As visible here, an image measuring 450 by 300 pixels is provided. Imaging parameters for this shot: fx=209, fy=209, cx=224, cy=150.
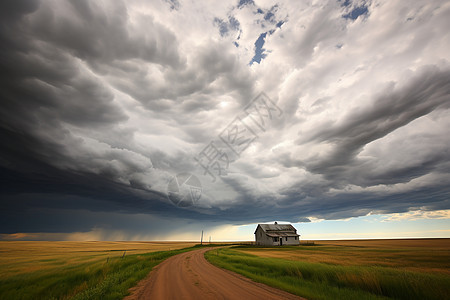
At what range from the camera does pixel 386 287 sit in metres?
12.9

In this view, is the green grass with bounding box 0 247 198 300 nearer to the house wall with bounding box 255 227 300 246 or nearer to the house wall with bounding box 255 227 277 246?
the house wall with bounding box 255 227 300 246

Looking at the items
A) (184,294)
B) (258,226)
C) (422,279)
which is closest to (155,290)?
(184,294)

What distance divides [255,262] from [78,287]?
1748cm

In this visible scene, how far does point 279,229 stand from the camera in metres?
86.5

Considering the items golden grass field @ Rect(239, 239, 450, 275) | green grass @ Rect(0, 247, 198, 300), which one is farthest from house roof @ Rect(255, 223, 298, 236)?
green grass @ Rect(0, 247, 198, 300)

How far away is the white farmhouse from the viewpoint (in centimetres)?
7862

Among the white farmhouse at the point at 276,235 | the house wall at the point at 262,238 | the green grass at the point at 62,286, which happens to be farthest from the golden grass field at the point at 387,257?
the house wall at the point at 262,238

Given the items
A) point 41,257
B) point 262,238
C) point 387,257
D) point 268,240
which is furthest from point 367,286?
point 262,238

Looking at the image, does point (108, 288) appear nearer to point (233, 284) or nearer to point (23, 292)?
point (23, 292)

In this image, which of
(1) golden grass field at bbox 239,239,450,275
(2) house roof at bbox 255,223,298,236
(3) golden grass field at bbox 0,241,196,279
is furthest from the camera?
(2) house roof at bbox 255,223,298,236

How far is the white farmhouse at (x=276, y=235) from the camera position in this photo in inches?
3095

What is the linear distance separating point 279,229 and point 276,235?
7.42 meters

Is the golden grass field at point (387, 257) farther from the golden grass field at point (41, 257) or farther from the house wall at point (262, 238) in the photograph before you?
the house wall at point (262, 238)

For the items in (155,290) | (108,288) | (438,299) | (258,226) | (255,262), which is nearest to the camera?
(438,299)
